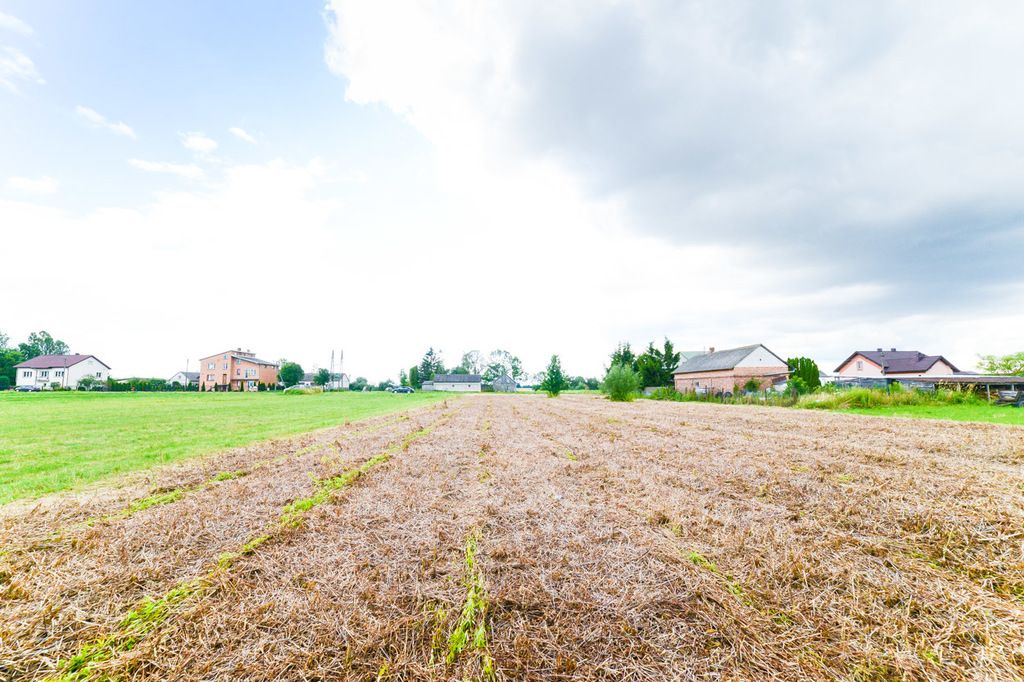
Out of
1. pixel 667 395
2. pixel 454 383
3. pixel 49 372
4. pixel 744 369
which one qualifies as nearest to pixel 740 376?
pixel 744 369

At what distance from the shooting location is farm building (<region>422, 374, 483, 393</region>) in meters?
96.8

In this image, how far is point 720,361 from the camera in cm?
4912

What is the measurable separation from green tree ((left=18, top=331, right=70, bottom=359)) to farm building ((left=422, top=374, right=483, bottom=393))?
268 feet

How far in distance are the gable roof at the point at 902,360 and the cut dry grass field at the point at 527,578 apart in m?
61.7

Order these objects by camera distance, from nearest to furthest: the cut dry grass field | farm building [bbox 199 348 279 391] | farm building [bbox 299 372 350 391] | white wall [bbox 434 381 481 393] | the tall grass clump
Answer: the cut dry grass field, the tall grass clump, farm building [bbox 199 348 279 391], farm building [bbox 299 372 350 391], white wall [bbox 434 381 481 393]

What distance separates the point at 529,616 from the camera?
271 centimetres

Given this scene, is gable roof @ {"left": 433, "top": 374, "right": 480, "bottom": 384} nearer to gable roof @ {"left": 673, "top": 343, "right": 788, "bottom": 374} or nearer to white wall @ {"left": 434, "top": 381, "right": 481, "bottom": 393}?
white wall @ {"left": 434, "top": 381, "right": 481, "bottom": 393}

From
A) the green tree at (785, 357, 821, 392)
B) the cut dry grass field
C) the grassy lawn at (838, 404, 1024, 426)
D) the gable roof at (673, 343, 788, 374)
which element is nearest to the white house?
the cut dry grass field

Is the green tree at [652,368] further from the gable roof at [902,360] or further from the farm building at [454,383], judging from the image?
the farm building at [454,383]

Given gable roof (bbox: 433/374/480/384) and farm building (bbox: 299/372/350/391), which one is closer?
farm building (bbox: 299/372/350/391)

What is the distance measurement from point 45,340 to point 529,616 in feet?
459

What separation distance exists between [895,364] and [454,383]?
260 feet

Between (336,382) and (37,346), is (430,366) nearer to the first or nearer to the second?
(336,382)

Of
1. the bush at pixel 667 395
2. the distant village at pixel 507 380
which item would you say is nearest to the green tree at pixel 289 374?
the distant village at pixel 507 380
